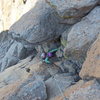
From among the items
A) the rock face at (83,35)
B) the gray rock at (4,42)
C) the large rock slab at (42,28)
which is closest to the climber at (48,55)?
the large rock slab at (42,28)

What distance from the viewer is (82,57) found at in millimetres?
6609

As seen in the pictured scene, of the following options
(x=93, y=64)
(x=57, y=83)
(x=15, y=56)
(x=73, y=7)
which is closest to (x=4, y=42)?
(x=15, y=56)

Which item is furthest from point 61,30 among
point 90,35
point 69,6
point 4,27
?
point 4,27

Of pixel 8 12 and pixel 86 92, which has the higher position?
pixel 8 12

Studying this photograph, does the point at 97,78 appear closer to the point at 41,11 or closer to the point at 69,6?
the point at 69,6

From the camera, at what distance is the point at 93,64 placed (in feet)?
18.1

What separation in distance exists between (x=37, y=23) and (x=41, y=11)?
541 millimetres

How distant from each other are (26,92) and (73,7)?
238cm

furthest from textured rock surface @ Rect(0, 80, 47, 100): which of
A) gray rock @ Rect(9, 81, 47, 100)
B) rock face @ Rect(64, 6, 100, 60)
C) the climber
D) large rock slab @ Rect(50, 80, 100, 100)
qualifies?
the climber

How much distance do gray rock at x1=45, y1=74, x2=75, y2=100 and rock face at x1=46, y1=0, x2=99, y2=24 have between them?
4.98 ft

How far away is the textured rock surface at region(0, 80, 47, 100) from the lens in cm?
626

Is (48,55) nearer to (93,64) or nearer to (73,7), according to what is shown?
(73,7)

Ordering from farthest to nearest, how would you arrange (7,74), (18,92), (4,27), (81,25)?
(4,27)
(7,74)
(81,25)
(18,92)

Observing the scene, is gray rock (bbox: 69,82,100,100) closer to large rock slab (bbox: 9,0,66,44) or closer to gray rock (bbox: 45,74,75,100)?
gray rock (bbox: 45,74,75,100)
